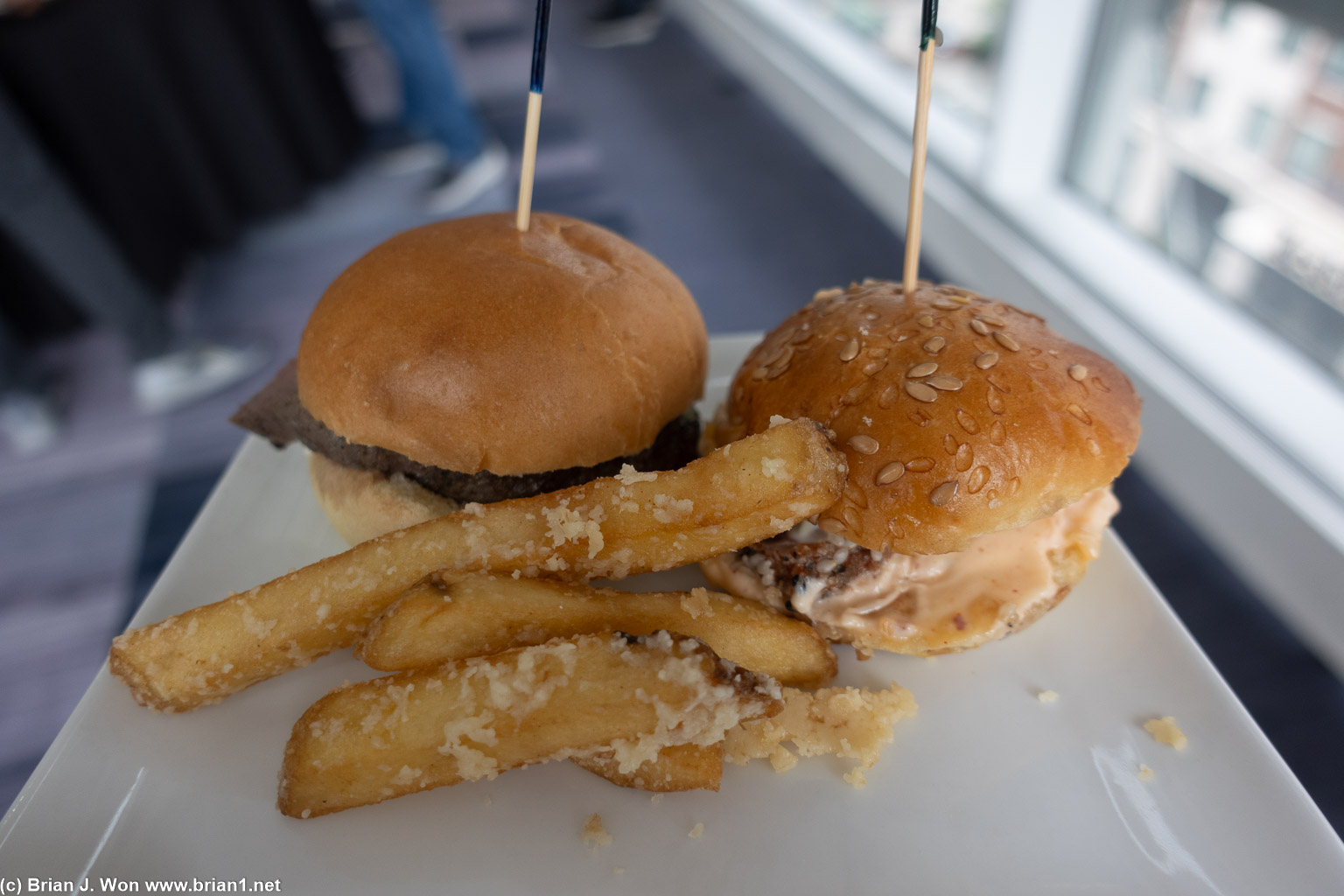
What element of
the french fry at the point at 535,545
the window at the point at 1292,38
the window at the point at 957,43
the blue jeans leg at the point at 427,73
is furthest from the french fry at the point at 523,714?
the blue jeans leg at the point at 427,73

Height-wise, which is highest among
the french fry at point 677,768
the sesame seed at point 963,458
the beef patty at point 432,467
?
the sesame seed at point 963,458

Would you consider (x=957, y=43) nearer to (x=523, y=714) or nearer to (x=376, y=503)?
(x=376, y=503)

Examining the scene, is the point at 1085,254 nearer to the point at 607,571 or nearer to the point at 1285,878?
the point at 1285,878

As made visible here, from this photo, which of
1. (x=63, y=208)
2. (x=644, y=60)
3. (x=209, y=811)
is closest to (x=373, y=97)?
(x=644, y=60)

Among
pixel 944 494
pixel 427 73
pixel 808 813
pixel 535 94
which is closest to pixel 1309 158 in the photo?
pixel 944 494

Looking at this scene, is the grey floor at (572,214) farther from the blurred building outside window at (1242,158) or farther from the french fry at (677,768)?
the french fry at (677,768)

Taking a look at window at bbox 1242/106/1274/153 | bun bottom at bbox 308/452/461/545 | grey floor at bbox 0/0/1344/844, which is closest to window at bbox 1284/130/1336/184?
window at bbox 1242/106/1274/153

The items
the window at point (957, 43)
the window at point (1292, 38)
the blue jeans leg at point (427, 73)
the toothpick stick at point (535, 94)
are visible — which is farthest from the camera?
the blue jeans leg at point (427, 73)

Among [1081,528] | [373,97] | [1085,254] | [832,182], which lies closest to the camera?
[1081,528]
